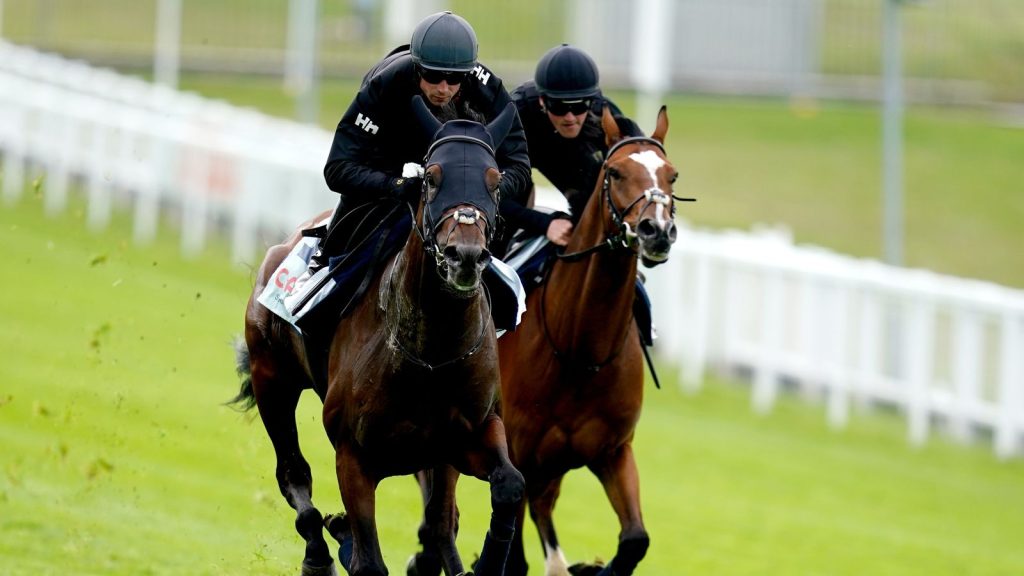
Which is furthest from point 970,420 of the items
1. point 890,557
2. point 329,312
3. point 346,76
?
point 346,76

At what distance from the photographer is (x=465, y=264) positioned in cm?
612

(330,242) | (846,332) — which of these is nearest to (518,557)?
(330,242)

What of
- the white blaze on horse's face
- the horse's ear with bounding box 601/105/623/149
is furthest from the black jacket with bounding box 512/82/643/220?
the white blaze on horse's face

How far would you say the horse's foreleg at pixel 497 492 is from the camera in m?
6.80

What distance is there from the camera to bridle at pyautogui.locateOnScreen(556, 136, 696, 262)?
24.6 ft

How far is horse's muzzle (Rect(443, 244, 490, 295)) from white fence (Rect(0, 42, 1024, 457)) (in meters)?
10.2

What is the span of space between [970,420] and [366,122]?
10.0 meters

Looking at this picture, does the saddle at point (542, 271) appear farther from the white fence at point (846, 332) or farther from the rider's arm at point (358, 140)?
the white fence at point (846, 332)

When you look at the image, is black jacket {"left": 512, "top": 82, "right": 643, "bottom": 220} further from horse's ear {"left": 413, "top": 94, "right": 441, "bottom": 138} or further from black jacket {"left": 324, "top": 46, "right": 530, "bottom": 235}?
horse's ear {"left": 413, "top": 94, "right": 441, "bottom": 138}

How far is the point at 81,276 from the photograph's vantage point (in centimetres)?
1820

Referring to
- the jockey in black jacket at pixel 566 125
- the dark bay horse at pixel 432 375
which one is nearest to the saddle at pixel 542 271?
the jockey in black jacket at pixel 566 125

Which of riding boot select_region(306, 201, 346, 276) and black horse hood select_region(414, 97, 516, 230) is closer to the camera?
black horse hood select_region(414, 97, 516, 230)

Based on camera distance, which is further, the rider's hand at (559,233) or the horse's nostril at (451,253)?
the rider's hand at (559,233)

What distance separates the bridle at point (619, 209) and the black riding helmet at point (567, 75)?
49 cm
